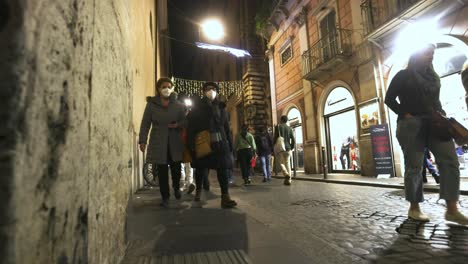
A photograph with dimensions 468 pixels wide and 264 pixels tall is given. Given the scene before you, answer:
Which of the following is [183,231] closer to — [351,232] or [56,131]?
[351,232]

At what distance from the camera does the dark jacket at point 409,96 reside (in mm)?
3113

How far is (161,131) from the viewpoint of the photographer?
4.48 m

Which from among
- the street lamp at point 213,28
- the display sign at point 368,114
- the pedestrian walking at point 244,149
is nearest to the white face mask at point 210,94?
the pedestrian walking at point 244,149

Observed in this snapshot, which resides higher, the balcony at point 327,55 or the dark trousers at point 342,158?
the balcony at point 327,55

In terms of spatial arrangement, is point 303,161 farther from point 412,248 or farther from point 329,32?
point 412,248

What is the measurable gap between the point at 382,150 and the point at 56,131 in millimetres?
10567

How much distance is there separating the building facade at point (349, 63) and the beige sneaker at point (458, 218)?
714cm

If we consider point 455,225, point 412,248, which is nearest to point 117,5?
point 412,248

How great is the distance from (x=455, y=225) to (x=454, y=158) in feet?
1.97

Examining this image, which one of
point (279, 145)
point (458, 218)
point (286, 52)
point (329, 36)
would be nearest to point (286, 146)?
point (279, 145)

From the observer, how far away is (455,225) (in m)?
2.84

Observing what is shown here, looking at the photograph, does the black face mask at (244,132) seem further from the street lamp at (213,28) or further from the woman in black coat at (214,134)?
the street lamp at (213,28)

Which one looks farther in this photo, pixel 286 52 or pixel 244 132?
pixel 286 52

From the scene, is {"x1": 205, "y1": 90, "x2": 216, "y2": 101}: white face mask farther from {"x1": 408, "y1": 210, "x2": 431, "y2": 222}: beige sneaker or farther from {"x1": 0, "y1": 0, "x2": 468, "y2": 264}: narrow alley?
{"x1": 408, "y1": 210, "x2": 431, "y2": 222}: beige sneaker
